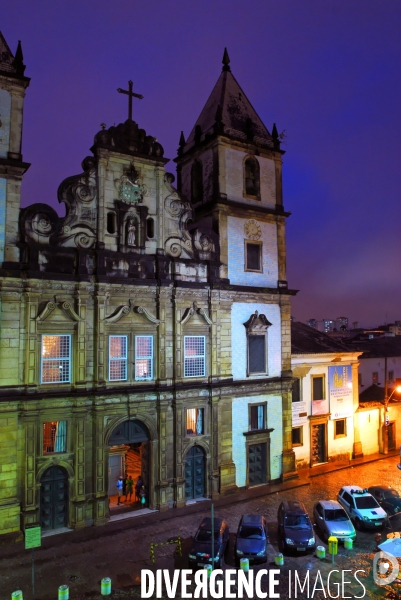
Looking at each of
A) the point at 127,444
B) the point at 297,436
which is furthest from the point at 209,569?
the point at 297,436

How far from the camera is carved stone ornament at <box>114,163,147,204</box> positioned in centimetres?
2633

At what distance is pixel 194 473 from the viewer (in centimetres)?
2748

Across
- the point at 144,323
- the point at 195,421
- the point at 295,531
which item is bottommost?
the point at 295,531

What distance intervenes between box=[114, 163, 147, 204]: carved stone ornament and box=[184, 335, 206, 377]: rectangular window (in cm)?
849

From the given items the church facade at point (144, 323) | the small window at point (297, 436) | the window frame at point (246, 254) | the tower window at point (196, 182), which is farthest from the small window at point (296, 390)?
the tower window at point (196, 182)

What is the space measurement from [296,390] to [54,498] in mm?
17696

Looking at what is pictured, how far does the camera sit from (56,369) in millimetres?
23969

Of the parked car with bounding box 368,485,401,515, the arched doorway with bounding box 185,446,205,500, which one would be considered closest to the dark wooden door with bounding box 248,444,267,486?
the arched doorway with bounding box 185,446,205,500

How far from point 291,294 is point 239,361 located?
6.21m

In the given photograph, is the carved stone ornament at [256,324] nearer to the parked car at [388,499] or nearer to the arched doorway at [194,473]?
the arched doorway at [194,473]

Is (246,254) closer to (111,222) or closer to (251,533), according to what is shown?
(111,222)

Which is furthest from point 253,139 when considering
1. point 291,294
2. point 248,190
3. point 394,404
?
point 394,404

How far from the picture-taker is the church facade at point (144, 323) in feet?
75.7

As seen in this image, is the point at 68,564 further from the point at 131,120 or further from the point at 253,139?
the point at 253,139
